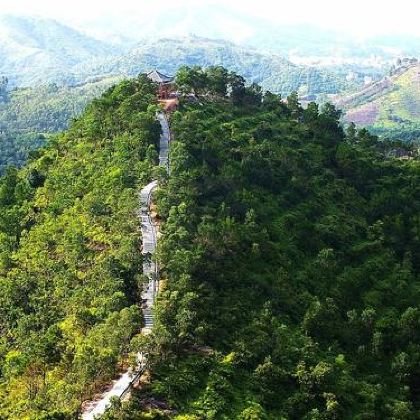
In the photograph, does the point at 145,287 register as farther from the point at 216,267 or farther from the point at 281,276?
the point at 281,276

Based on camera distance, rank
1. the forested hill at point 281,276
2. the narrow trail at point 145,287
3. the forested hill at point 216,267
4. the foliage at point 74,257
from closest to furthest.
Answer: the narrow trail at point 145,287
the foliage at point 74,257
the forested hill at point 216,267
the forested hill at point 281,276

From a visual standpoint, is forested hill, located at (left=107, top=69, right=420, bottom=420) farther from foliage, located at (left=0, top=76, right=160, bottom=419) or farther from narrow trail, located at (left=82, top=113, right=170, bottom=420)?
foliage, located at (left=0, top=76, right=160, bottom=419)

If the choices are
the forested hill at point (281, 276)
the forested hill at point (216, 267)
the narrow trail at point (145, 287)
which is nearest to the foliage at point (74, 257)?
the forested hill at point (216, 267)

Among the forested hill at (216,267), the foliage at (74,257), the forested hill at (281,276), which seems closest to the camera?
the foliage at (74,257)

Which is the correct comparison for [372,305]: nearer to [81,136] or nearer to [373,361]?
[373,361]

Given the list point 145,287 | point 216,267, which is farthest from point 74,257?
point 216,267

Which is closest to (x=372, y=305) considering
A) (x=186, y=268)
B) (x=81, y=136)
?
(x=186, y=268)

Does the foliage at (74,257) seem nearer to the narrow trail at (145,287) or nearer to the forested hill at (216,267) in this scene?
the forested hill at (216,267)

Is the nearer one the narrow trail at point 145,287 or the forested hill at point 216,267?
the narrow trail at point 145,287
